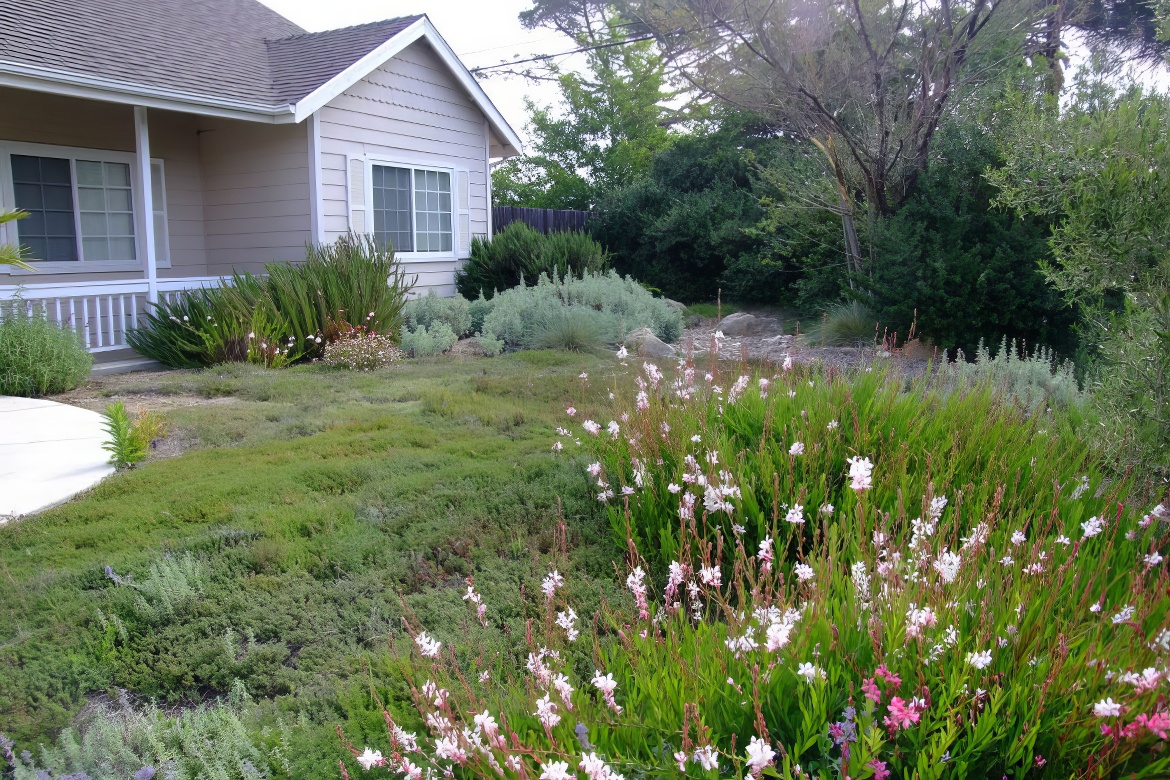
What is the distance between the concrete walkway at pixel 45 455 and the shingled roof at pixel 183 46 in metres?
3.46

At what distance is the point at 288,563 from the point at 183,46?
32.5 feet

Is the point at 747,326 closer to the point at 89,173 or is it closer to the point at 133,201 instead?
the point at 133,201

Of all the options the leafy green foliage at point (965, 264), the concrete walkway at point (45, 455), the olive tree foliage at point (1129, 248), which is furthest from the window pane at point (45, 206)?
the olive tree foliage at point (1129, 248)

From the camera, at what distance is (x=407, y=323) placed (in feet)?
37.0

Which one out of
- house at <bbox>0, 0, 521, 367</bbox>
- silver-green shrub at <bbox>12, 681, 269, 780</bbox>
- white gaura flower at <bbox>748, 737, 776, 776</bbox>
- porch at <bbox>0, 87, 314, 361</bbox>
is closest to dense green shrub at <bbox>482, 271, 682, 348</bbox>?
house at <bbox>0, 0, 521, 367</bbox>

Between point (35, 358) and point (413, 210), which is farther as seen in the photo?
point (413, 210)

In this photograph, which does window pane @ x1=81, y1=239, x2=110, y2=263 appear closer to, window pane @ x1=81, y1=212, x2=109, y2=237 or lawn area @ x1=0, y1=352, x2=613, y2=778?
window pane @ x1=81, y1=212, x2=109, y2=237

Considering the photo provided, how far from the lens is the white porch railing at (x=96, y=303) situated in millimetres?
8203

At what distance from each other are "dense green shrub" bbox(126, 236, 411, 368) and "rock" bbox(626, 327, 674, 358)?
292 centimetres

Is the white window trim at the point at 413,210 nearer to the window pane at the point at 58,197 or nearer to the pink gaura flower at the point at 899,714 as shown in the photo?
the window pane at the point at 58,197

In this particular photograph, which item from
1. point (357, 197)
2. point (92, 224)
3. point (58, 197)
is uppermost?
point (357, 197)

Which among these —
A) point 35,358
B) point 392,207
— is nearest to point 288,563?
point 35,358

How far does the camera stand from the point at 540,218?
60.3 feet

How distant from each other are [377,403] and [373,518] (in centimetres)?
290
